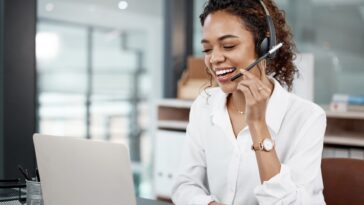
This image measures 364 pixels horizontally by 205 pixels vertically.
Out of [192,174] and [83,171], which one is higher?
[83,171]

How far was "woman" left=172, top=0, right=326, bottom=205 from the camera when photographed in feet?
4.19

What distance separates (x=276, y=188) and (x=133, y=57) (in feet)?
9.82

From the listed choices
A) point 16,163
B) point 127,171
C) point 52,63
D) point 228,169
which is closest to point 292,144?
point 228,169

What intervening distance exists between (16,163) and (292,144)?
1.38 m

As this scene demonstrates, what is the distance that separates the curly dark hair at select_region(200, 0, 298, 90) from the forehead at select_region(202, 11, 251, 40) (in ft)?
0.04

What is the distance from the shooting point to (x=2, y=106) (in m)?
2.18

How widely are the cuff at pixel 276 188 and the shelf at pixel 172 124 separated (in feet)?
5.12

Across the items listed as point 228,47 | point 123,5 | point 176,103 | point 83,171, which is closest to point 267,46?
point 228,47

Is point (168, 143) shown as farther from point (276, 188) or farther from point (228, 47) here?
point (276, 188)

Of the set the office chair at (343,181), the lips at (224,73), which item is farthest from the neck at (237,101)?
the office chair at (343,181)

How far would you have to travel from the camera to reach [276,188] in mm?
1247

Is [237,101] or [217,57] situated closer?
[217,57]

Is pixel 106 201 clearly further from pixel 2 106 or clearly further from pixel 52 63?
pixel 52 63

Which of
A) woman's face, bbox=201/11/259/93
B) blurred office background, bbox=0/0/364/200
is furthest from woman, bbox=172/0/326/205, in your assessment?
blurred office background, bbox=0/0/364/200
